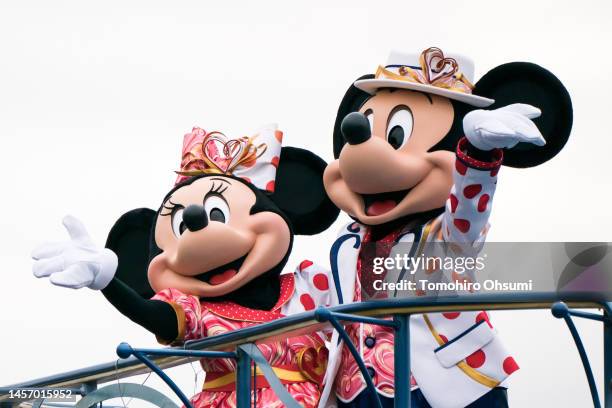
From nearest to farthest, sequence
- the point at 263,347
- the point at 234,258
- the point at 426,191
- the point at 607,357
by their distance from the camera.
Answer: the point at 607,357, the point at 426,191, the point at 263,347, the point at 234,258

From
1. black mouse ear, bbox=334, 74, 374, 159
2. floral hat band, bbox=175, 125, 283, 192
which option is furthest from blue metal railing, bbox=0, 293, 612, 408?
black mouse ear, bbox=334, 74, 374, 159

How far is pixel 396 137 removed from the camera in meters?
4.92

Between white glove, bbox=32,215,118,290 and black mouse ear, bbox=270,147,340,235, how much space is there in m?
1.19

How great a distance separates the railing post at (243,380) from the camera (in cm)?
438

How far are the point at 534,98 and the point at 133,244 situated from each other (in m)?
2.12

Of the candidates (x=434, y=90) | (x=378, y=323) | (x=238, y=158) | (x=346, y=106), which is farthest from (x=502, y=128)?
(x=238, y=158)

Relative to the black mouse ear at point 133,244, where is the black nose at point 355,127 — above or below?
above

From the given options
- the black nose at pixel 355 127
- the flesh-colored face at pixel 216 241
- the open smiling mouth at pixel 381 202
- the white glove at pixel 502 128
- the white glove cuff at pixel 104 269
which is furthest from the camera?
the flesh-colored face at pixel 216 241

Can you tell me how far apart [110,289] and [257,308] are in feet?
2.57

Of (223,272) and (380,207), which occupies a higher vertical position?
(380,207)

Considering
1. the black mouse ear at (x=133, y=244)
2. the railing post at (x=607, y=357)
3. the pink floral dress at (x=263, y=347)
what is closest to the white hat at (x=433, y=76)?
the pink floral dress at (x=263, y=347)

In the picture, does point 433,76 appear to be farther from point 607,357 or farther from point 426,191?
point 607,357

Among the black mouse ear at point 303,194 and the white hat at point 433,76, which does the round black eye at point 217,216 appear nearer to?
the black mouse ear at point 303,194

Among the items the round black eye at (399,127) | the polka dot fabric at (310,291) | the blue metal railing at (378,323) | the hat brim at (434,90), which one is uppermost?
the hat brim at (434,90)
